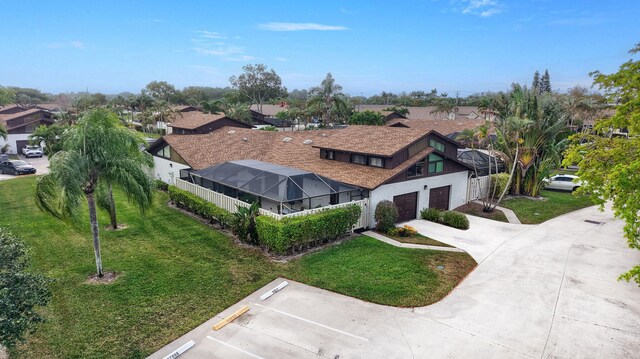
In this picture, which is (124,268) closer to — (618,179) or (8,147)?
(618,179)

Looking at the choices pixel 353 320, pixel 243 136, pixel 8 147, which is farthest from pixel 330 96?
pixel 353 320

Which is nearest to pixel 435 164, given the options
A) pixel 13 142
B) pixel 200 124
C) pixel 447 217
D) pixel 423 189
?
pixel 423 189

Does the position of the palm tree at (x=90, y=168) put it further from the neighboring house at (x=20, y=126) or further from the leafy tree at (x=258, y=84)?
the leafy tree at (x=258, y=84)

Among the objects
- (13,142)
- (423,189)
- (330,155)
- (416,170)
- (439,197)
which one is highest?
(330,155)

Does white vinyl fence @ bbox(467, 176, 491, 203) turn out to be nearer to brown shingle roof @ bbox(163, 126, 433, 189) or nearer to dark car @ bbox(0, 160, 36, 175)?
brown shingle roof @ bbox(163, 126, 433, 189)

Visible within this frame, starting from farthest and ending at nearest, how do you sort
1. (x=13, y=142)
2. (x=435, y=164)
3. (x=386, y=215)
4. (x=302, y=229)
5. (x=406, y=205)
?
1. (x=13, y=142)
2. (x=435, y=164)
3. (x=406, y=205)
4. (x=386, y=215)
5. (x=302, y=229)

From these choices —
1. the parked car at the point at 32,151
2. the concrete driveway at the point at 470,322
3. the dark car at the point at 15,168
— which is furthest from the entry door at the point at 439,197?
the parked car at the point at 32,151

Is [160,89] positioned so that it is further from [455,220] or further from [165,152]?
[455,220]
